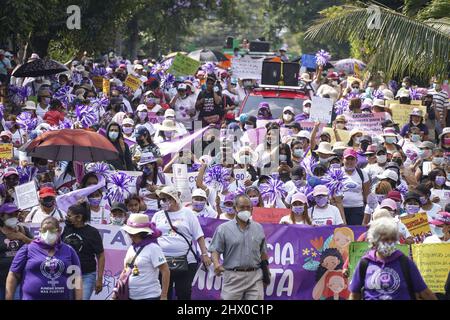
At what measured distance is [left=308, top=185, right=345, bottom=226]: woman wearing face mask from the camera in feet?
47.8

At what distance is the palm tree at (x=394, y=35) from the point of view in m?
19.4

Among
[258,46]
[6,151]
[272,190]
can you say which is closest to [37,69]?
[6,151]

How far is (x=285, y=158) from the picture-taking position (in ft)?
57.9

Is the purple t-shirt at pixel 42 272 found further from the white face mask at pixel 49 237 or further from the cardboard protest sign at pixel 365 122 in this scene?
→ the cardboard protest sign at pixel 365 122

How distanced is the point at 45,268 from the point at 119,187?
3.97m

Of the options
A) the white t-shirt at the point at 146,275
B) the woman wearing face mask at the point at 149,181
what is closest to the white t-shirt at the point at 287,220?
the woman wearing face mask at the point at 149,181

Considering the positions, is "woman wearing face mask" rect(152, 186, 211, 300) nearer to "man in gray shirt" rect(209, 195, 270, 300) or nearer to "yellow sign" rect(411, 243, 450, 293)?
"man in gray shirt" rect(209, 195, 270, 300)

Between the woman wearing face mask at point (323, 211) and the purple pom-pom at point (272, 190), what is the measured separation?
105 centimetres

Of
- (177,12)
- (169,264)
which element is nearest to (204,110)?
(169,264)

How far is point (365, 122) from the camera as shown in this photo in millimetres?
21047

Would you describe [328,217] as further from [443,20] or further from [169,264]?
[443,20]

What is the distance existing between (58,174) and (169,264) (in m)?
3.73

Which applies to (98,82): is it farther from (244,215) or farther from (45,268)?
(45,268)

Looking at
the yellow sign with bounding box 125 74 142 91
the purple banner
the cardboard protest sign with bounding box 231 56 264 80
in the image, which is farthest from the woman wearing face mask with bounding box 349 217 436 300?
the cardboard protest sign with bounding box 231 56 264 80
